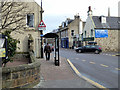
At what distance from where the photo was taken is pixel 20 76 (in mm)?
5605

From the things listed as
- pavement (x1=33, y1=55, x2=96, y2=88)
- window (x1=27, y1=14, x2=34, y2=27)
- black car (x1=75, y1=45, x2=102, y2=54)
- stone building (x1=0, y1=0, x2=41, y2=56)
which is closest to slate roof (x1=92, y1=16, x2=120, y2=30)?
black car (x1=75, y1=45, x2=102, y2=54)

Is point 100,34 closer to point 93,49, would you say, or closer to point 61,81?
point 93,49

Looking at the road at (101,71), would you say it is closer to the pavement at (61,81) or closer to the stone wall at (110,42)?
the pavement at (61,81)

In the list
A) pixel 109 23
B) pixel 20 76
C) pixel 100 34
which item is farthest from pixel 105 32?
pixel 20 76

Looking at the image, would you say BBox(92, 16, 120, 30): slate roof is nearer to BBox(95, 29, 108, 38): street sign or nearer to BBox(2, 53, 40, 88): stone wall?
BBox(95, 29, 108, 38): street sign

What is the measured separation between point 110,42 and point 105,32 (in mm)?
2671

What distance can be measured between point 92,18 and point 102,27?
3.76m

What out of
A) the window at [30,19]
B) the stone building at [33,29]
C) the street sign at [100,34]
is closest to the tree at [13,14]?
the stone building at [33,29]

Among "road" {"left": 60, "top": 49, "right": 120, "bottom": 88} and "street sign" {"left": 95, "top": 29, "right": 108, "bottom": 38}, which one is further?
"street sign" {"left": 95, "top": 29, "right": 108, "bottom": 38}

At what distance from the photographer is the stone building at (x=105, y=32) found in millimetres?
35312

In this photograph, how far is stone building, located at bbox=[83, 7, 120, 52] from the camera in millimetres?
35312

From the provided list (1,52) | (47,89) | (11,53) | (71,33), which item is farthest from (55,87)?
(71,33)

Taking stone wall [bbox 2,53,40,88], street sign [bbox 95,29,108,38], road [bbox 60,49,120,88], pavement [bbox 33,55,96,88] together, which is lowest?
road [bbox 60,49,120,88]

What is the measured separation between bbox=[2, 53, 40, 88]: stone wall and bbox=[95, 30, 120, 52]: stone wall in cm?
3065
